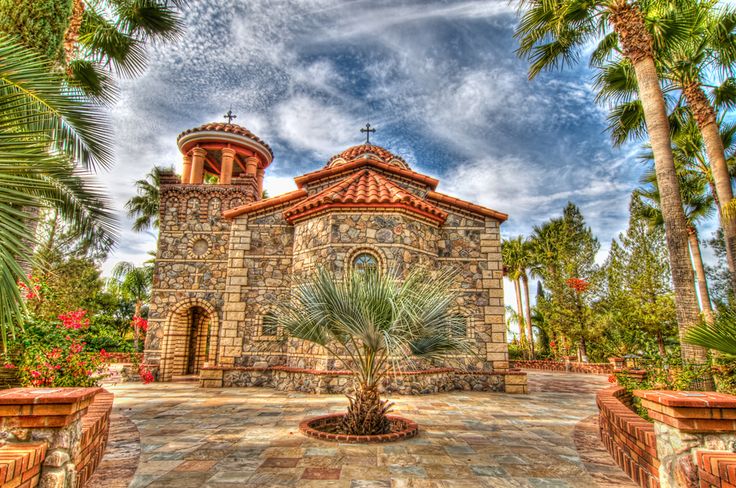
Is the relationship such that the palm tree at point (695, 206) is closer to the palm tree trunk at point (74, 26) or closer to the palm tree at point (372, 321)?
the palm tree at point (372, 321)

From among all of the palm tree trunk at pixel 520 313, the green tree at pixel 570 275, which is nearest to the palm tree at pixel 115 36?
the green tree at pixel 570 275

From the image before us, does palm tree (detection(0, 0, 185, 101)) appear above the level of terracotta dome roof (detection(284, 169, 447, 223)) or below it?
above

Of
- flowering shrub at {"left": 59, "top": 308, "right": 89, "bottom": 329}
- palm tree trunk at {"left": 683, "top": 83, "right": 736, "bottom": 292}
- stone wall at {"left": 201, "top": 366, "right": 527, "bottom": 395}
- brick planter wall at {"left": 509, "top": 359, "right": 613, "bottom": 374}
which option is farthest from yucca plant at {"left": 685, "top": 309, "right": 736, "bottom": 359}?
brick planter wall at {"left": 509, "top": 359, "right": 613, "bottom": 374}

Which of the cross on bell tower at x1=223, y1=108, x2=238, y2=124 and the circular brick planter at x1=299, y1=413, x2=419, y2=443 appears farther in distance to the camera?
the cross on bell tower at x1=223, y1=108, x2=238, y2=124

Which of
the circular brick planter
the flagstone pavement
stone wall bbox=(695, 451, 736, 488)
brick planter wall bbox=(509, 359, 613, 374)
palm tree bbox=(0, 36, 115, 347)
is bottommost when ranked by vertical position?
brick planter wall bbox=(509, 359, 613, 374)

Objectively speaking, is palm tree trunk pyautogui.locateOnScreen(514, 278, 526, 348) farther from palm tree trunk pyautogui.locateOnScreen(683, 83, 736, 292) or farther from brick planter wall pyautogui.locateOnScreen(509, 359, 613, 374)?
palm tree trunk pyautogui.locateOnScreen(683, 83, 736, 292)

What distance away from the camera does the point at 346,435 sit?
548cm

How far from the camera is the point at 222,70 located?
10.0 m

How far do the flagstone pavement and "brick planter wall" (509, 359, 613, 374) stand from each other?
46.2 ft

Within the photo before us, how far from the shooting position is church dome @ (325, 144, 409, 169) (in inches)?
631

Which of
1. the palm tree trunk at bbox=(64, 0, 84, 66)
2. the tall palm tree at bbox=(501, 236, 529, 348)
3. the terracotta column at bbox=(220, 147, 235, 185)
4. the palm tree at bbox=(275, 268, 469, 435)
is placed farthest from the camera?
the tall palm tree at bbox=(501, 236, 529, 348)

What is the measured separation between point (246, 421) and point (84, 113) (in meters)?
5.31

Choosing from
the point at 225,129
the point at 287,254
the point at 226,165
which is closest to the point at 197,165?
the point at 226,165

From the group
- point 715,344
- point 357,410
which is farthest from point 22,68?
point 715,344
